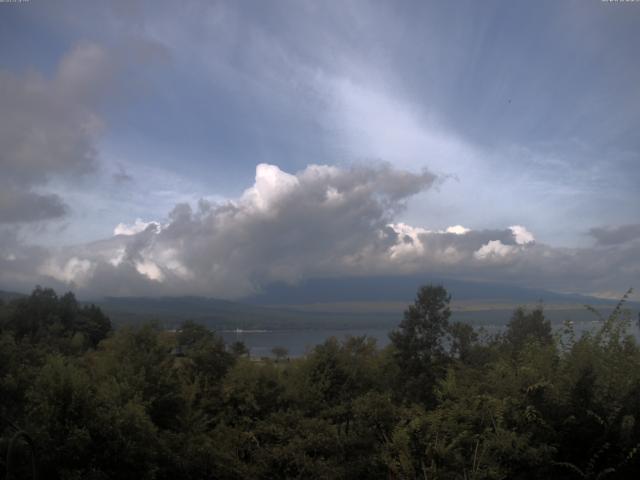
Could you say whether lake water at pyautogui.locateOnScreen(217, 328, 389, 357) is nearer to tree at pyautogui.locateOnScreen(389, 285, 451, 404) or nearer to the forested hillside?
tree at pyautogui.locateOnScreen(389, 285, 451, 404)

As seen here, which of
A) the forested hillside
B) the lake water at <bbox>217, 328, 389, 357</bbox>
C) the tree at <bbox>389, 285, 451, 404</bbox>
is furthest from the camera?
the tree at <bbox>389, 285, 451, 404</bbox>

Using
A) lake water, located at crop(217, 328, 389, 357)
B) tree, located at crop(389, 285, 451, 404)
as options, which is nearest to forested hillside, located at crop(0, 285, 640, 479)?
lake water, located at crop(217, 328, 389, 357)

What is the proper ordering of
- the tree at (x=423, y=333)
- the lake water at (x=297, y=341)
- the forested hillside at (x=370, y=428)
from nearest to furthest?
1. the forested hillside at (x=370, y=428)
2. the lake water at (x=297, y=341)
3. the tree at (x=423, y=333)

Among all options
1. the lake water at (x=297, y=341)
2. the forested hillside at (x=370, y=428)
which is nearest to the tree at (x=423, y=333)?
the lake water at (x=297, y=341)

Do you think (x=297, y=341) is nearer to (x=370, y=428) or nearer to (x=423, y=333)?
(x=423, y=333)

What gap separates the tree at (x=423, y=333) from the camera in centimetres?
2436

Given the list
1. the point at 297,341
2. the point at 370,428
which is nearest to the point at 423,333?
the point at 370,428

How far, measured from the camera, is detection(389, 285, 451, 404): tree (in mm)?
24359

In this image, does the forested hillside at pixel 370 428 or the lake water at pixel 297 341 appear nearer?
the forested hillside at pixel 370 428

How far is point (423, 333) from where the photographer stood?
2491cm

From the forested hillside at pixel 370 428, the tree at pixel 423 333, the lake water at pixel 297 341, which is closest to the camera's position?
the forested hillside at pixel 370 428

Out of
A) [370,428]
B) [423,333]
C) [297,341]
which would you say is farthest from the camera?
[297,341]

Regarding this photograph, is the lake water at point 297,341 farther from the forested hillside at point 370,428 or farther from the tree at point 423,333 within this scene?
the forested hillside at point 370,428

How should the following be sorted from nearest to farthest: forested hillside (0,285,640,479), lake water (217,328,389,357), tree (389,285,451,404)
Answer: forested hillside (0,285,640,479) → lake water (217,328,389,357) → tree (389,285,451,404)
